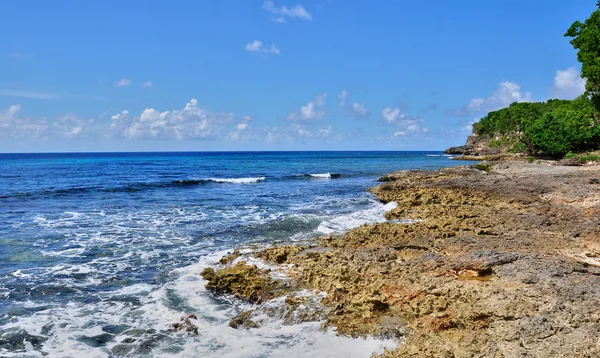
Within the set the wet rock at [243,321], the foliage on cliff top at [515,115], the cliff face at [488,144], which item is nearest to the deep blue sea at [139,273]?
the wet rock at [243,321]

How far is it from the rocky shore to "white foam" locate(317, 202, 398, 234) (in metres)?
2.77

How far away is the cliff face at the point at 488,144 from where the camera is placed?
9419cm

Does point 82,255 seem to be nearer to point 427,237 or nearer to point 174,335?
point 174,335

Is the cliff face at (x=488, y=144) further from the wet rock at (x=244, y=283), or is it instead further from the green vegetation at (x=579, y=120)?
the wet rock at (x=244, y=283)

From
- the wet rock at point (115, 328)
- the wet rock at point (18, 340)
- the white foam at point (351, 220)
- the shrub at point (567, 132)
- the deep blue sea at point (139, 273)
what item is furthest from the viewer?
the shrub at point (567, 132)

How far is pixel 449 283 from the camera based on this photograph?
9117 mm

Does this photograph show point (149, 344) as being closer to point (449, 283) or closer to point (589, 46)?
point (449, 283)

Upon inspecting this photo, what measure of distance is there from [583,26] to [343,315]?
45.5 metres

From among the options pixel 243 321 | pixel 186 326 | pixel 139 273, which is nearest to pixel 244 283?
pixel 243 321

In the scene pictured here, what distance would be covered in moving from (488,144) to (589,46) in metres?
83.4

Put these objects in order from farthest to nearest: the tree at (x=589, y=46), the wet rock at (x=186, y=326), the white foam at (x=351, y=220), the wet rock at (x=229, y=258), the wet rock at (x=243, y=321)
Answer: the tree at (x=589, y=46) < the white foam at (x=351, y=220) < the wet rock at (x=229, y=258) < the wet rock at (x=243, y=321) < the wet rock at (x=186, y=326)

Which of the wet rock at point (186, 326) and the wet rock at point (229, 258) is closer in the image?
the wet rock at point (186, 326)

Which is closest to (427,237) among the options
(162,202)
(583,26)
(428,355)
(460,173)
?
(428,355)

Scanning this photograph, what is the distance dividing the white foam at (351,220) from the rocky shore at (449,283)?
9.10ft
